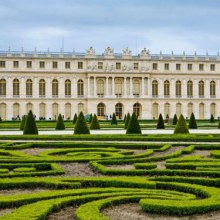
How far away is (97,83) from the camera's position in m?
55.3

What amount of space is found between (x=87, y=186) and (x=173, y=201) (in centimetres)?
188

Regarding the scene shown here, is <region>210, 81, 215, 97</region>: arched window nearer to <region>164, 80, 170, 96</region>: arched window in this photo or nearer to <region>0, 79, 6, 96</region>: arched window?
<region>164, 80, 170, 96</region>: arched window

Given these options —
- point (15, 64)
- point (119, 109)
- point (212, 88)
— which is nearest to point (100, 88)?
point (119, 109)

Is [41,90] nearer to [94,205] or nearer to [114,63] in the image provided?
[114,63]

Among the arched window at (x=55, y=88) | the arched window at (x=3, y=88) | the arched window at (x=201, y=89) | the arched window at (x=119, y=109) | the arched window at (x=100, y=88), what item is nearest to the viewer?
the arched window at (x=3, y=88)

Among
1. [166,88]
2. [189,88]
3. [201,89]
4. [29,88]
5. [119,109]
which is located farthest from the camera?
[201,89]

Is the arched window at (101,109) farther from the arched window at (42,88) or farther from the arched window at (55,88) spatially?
the arched window at (42,88)

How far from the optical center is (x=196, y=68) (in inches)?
2288

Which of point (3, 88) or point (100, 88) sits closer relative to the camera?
point (3, 88)

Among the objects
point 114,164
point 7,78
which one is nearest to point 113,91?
point 7,78

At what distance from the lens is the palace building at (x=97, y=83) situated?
5397 centimetres

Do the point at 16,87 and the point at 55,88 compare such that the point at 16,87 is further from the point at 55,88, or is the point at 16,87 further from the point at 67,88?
the point at 67,88

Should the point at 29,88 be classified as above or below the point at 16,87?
below

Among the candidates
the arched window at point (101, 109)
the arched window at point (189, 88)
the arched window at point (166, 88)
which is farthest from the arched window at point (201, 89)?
the arched window at point (101, 109)
